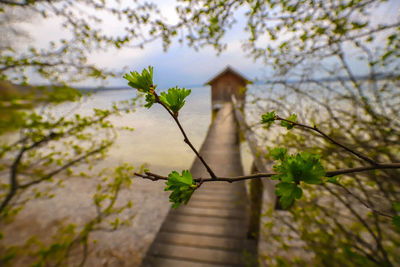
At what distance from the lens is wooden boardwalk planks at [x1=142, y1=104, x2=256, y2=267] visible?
296cm

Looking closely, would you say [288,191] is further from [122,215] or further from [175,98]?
[122,215]

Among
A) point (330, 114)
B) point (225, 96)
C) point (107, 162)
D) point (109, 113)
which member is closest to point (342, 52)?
point (330, 114)

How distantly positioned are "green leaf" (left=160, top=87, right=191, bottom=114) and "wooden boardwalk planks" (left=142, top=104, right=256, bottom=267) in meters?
2.48

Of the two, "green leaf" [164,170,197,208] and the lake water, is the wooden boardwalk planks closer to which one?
the lake water

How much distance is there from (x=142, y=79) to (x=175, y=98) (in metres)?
0.13

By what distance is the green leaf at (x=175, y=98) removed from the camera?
0.59 meters

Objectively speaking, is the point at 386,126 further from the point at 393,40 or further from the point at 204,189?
the point at 204,189

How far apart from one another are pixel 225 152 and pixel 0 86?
6042mm

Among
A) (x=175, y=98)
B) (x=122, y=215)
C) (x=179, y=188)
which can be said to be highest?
(x=175, y=98)

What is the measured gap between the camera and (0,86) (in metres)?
2.93

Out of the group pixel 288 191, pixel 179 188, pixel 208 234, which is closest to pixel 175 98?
pixel 179 188

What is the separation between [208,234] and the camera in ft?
10.9

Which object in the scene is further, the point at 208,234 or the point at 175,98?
the point at 208,234

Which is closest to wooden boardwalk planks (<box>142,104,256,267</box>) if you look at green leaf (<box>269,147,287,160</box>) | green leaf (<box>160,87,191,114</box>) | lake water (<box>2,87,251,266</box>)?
lake water (<box>2,87,251,266</box>)
